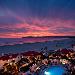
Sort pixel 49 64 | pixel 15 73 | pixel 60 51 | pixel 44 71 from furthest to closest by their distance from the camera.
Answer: pixel 60 51
pixel 49 64
pixel 44 71
pixel 15 73

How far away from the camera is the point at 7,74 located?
13938mm

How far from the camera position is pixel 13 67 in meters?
17.4

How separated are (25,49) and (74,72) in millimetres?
7860

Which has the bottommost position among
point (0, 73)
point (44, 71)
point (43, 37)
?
point (44, 71)

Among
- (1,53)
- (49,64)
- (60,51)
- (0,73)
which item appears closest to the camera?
(0,73)

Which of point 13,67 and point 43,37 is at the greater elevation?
point 43,37

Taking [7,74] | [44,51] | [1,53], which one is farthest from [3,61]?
[44,51]

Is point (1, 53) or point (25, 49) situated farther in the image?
point (25, 49)

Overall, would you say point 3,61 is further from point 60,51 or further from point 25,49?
point 60,51

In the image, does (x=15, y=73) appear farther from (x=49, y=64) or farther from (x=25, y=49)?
(x=49, y=64)

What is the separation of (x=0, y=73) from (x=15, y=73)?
2.23 meters

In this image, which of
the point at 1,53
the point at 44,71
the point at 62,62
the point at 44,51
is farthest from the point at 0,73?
the point at 44,51

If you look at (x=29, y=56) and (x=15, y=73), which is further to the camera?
(x=29, y=56)

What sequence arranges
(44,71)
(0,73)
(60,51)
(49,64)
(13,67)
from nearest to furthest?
(0,73) → (13,67) → (44,71) → (49,64) → (60,51)
